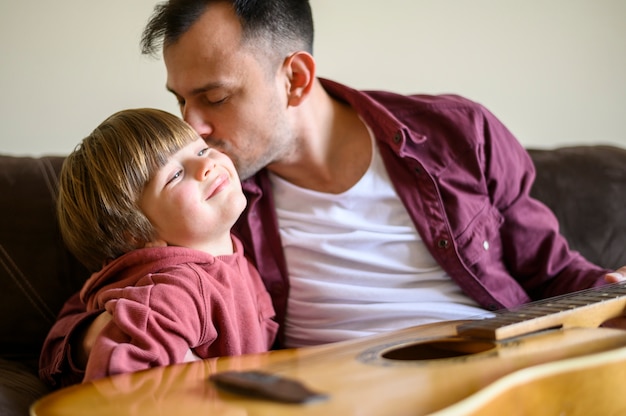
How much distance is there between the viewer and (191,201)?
1.25 metres

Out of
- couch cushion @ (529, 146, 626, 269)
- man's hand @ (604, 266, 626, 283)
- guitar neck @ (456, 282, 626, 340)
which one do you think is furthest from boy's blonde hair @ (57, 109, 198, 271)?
couch cushion @ (529, 146, 626, 269)

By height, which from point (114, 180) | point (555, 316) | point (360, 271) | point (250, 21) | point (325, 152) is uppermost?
point (250, 21)

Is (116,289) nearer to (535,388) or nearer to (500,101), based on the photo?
(535,388)

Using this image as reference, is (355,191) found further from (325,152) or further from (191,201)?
(191,201)

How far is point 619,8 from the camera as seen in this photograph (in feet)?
7.68

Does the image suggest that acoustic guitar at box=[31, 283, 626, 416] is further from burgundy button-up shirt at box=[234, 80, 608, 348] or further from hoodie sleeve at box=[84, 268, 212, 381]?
burgundy button-up shirt at box=[234, 80, 608, 348]

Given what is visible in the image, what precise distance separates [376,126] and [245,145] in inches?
12.0

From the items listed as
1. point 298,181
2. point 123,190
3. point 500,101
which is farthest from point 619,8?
point 123,190

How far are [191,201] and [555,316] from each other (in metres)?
0.62

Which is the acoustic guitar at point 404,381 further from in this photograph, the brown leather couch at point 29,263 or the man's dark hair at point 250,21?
the man's dark hair at point 250,21

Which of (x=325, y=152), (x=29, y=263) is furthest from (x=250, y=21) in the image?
(x=29, y=263)

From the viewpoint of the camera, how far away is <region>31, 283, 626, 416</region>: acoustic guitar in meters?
0.77

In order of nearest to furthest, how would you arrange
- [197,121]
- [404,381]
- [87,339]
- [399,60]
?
[404,381]
[87,339]
[197,121]
[399,60]

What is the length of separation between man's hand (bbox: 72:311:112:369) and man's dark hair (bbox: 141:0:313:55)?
0.64 metres
